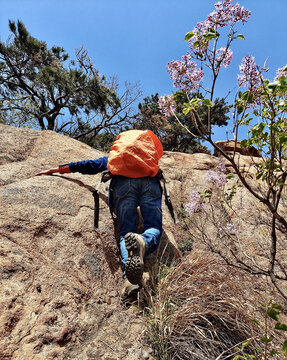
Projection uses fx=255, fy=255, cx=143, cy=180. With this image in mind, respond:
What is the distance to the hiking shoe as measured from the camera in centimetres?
225

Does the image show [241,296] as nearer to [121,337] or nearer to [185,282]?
[185,282]

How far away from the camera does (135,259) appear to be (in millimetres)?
2266

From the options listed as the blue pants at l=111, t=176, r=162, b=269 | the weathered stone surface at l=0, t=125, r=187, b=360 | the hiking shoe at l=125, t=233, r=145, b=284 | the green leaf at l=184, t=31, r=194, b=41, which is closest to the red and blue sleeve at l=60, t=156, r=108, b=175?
the weathered stone surface at l=0, t=125, r=187, b=360

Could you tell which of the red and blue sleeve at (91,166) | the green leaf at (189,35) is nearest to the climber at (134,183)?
the red and blue sleeve at (91,166)

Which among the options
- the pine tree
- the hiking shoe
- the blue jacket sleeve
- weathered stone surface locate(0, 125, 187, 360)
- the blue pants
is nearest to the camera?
weathered stone surface locate(0, 125, 187, 360)

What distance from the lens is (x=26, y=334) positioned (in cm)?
182

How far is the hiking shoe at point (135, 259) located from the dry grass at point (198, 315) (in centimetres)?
23

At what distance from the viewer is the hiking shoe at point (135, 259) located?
2.25 m

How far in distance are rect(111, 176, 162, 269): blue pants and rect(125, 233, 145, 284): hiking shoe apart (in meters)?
0.41

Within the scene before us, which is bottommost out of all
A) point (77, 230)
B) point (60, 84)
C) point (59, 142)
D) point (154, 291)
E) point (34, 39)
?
point (154, 291)

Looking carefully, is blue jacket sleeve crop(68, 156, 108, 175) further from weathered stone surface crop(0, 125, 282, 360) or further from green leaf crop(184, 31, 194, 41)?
green leaf crop(184, 31, 194, 41)

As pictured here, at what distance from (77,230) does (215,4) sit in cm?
262

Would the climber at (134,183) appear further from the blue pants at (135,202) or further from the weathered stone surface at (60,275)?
the weathered stone surface at (60,275)

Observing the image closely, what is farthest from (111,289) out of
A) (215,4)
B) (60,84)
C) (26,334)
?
(60,84)
